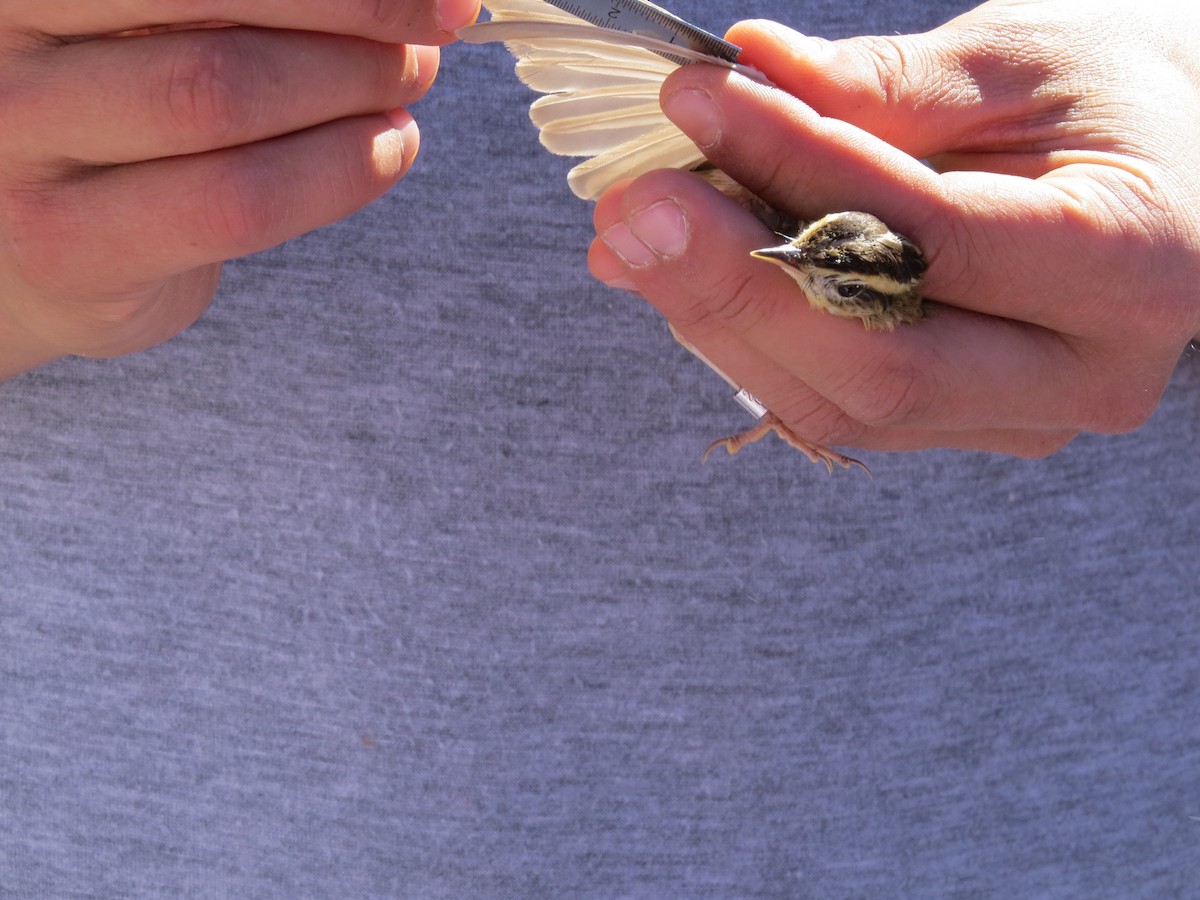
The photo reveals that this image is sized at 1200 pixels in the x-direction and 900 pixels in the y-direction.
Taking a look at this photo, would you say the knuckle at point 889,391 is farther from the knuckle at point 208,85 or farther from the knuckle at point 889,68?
the knuckle at point 208,85

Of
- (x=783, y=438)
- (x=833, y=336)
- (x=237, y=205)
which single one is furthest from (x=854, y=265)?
(x=237, y=205)

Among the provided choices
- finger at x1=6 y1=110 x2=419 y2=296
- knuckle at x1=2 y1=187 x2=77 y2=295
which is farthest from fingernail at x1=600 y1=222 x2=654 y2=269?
knuckle at x1=2 y1=187 x2=77 y2=295

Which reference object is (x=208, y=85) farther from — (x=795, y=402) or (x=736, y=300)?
(x=795, y=402)

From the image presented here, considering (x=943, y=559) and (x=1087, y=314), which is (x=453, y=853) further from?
(x=1087, y=314)

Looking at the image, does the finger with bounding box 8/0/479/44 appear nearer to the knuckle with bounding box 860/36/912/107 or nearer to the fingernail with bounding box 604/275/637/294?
the fingernail with bounding box 604/275/637/294

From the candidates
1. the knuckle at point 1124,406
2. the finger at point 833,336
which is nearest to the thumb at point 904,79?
the finger at point 833,336
